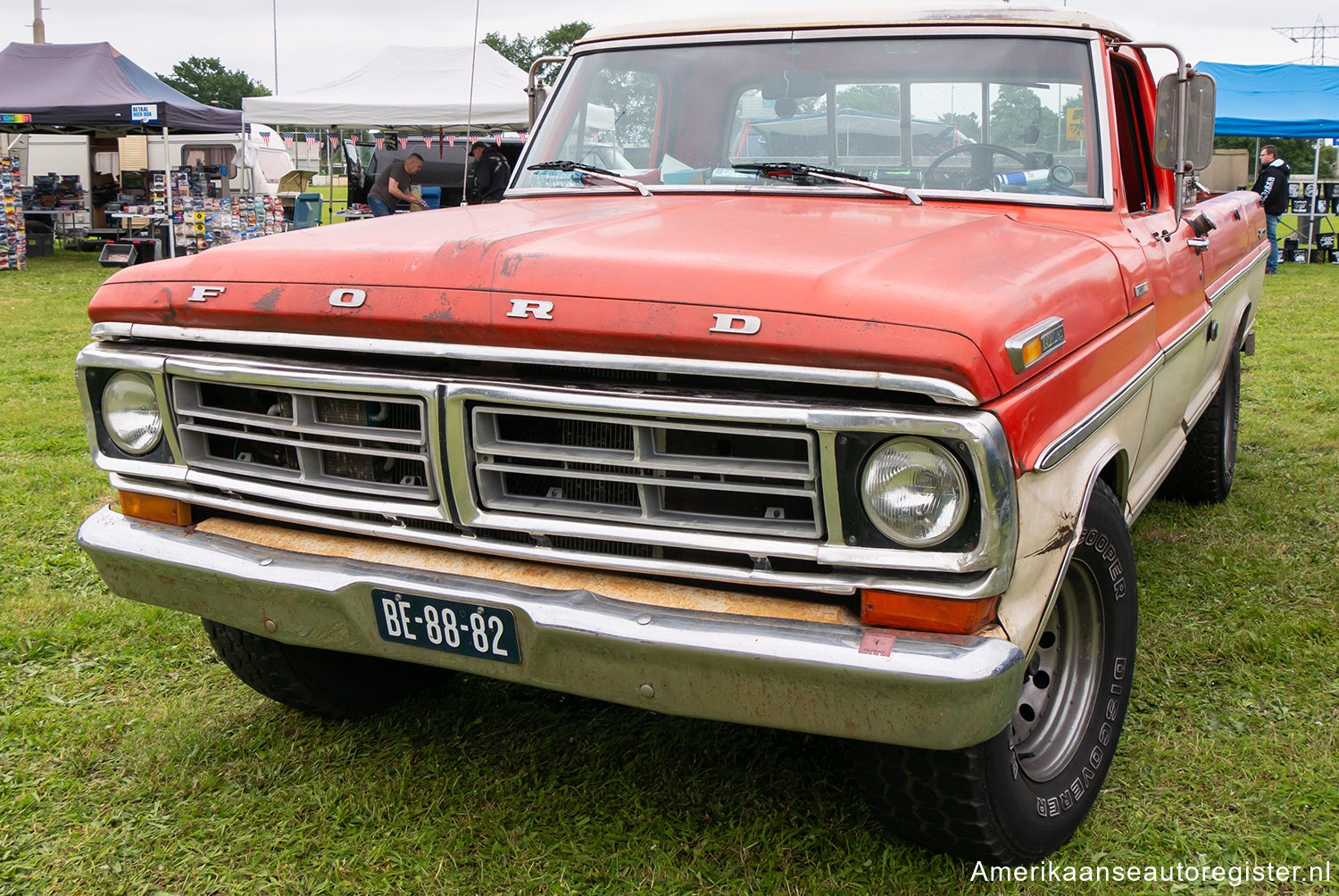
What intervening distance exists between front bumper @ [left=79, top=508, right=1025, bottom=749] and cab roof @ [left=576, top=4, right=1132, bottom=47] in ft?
6.86

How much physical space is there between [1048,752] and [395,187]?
13167mm

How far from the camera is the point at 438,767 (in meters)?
3.05

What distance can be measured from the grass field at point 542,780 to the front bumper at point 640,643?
1.95ft

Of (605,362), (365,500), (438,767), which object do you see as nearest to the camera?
(605,362)

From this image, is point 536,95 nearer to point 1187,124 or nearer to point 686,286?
point 1187,124

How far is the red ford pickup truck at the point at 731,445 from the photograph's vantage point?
2.02 metres

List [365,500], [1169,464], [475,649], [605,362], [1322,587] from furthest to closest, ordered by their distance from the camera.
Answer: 1. [1322,587]
2. [1169,464]
3. [365,500]
4. [475,649]
5. [605,362]

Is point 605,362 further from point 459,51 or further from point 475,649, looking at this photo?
point 459,51

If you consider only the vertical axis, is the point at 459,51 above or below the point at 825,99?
above

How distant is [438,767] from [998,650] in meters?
1.69

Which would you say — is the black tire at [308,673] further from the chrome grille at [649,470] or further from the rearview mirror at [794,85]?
the rearview mirror at [794,85]

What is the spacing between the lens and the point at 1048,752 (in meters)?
2.63

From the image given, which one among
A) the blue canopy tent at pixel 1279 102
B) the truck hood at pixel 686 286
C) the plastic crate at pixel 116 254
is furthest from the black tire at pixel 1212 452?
the blue canopy tent at pixel 1279 102

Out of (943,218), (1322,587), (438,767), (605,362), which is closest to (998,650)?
(605,362)
